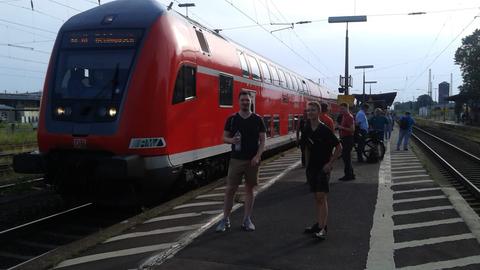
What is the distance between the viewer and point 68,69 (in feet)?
28.9

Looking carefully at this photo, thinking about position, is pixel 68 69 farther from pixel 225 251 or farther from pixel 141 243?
pixel 225 251

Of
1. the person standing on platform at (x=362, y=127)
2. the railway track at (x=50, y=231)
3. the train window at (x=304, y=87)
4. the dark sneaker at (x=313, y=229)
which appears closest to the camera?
the dark sneaker at (x=313, y=229)

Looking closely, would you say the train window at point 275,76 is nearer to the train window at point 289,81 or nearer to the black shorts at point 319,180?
the train window at point 289,81

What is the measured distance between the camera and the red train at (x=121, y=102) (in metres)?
8.20

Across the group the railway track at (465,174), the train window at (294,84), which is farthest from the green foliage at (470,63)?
the train window at (294,84)

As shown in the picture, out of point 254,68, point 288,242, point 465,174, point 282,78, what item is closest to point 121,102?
point 288,242

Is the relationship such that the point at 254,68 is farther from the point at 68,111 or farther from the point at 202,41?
the point at 68,111

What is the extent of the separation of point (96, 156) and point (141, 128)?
821 millimetres

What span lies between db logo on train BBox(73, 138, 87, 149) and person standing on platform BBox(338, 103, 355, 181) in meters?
5.65

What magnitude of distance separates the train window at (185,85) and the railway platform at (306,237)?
1798 mm

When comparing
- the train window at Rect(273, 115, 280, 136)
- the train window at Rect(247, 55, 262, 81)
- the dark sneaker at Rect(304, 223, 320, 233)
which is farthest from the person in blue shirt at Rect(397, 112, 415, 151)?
the dark sneaker at Rect(304, 223, 320, 233)

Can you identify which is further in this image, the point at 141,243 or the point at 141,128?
the point at 141,128

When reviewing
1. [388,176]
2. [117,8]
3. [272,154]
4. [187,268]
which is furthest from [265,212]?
[272,154]

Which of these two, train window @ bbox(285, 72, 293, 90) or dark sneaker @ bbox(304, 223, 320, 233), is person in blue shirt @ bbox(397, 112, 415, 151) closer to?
train window @ bbox(285, 72, 293, 90)
